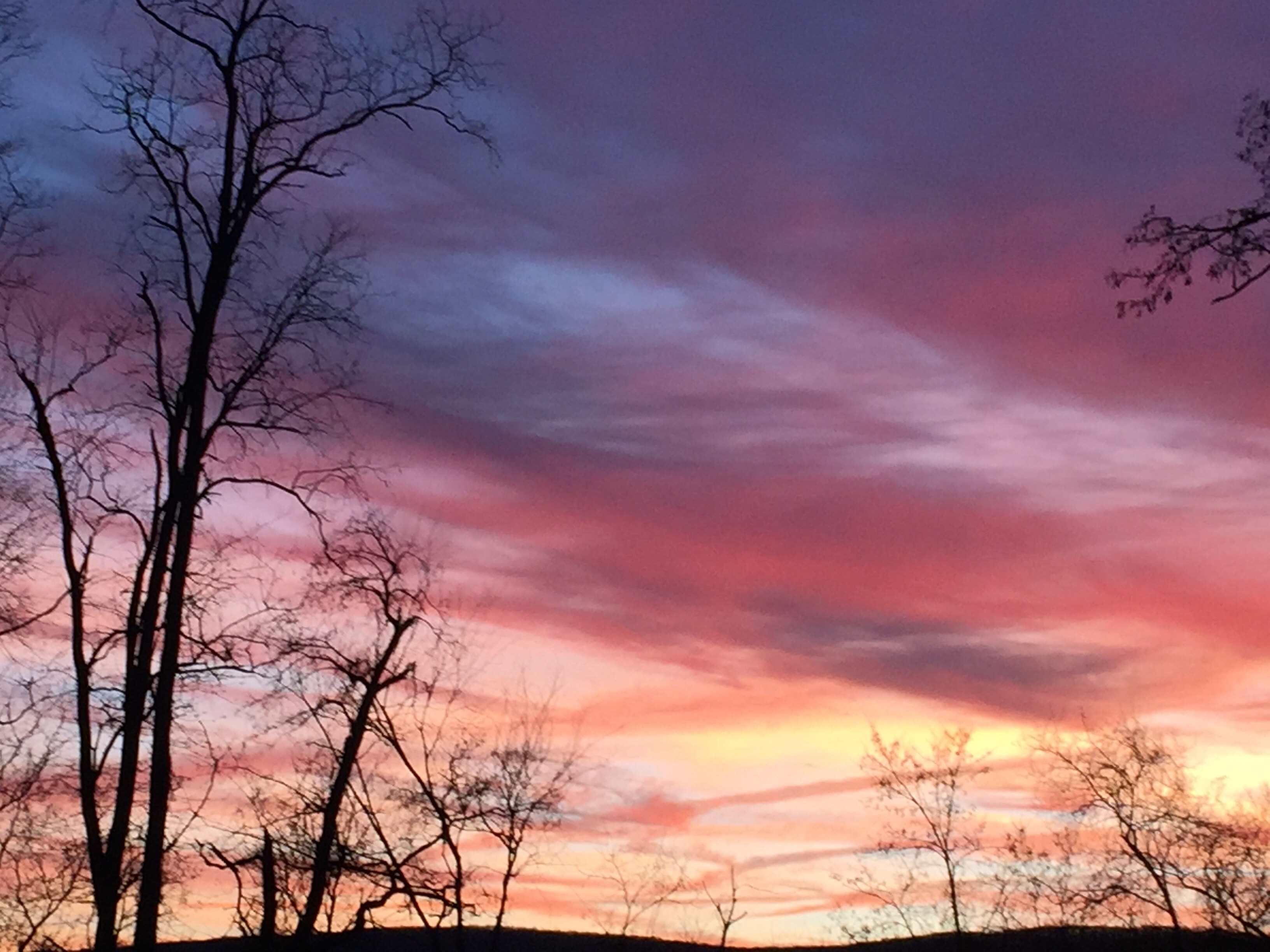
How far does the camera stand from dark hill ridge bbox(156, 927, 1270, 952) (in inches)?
1043

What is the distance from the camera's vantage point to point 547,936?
41750 millimetres

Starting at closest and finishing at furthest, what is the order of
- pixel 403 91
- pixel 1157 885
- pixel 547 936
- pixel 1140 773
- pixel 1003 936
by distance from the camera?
pixel 403 91, pixel 1157 885, pixel 1140 773, pixel 1003 936, pixel 547 936

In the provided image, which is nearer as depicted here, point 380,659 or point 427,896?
point 427,896

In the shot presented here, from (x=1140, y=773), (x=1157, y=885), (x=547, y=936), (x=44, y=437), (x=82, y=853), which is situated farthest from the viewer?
(x=547, y=936)

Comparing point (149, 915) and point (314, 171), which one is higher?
point (314, 171)

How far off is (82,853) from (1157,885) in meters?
22.3

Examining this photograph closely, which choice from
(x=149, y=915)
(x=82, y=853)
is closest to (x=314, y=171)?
(x=149, y=915)

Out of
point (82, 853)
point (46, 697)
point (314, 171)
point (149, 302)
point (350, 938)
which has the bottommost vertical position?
point (350, 938)

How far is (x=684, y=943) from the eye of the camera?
39.8 meters

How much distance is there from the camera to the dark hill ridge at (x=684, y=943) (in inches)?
1043

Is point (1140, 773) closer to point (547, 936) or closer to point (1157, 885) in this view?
point (1157, 885)

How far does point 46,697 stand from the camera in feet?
78.7

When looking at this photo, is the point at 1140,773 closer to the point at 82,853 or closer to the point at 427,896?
the point at 427,896

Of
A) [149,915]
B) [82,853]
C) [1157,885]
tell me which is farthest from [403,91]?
[1157,885]
